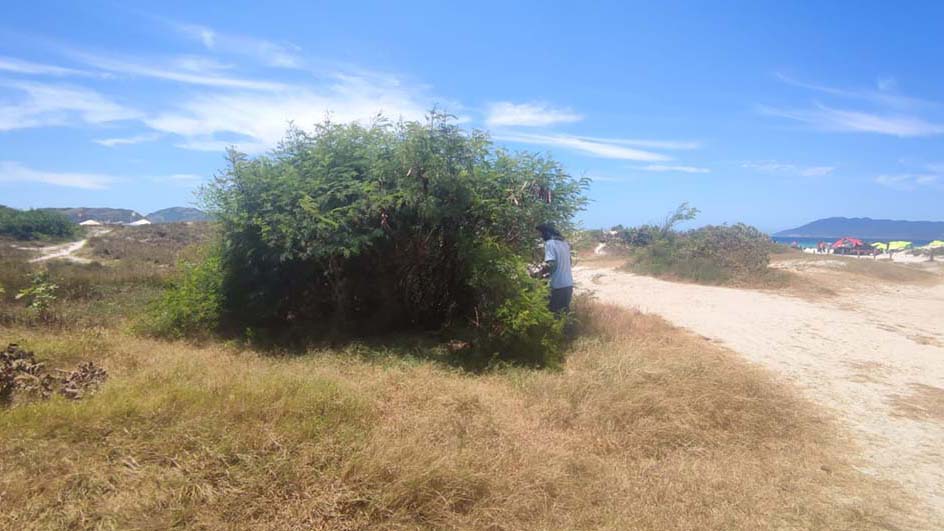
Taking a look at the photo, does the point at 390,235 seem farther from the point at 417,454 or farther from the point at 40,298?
the point at 40,298

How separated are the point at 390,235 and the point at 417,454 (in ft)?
13.3

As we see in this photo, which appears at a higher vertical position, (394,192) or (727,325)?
(394,192)

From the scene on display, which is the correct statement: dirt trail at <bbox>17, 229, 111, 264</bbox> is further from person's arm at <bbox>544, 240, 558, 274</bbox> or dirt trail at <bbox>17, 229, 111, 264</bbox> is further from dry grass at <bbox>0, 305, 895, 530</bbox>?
person's arm at <bbox>544, 240, 558, 274</bbox>

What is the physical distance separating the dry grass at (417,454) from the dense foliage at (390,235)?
59.3 inches

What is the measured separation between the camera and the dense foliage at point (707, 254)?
18516mm

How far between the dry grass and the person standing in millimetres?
1632

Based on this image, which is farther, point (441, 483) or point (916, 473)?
point (916, 473)

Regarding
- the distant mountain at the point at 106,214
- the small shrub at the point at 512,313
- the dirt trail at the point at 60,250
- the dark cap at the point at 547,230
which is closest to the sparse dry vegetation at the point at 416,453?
the small shrub at the point at 512,313

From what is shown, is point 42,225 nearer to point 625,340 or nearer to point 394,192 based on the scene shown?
point 394,192

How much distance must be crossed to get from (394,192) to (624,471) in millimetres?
4267

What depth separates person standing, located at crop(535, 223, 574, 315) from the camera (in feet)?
22.3

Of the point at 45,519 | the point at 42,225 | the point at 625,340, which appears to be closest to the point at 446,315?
the point at 625,340

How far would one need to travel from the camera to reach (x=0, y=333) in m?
6.29

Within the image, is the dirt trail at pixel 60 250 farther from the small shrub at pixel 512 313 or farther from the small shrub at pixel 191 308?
the small shrub at pixel 512 313
